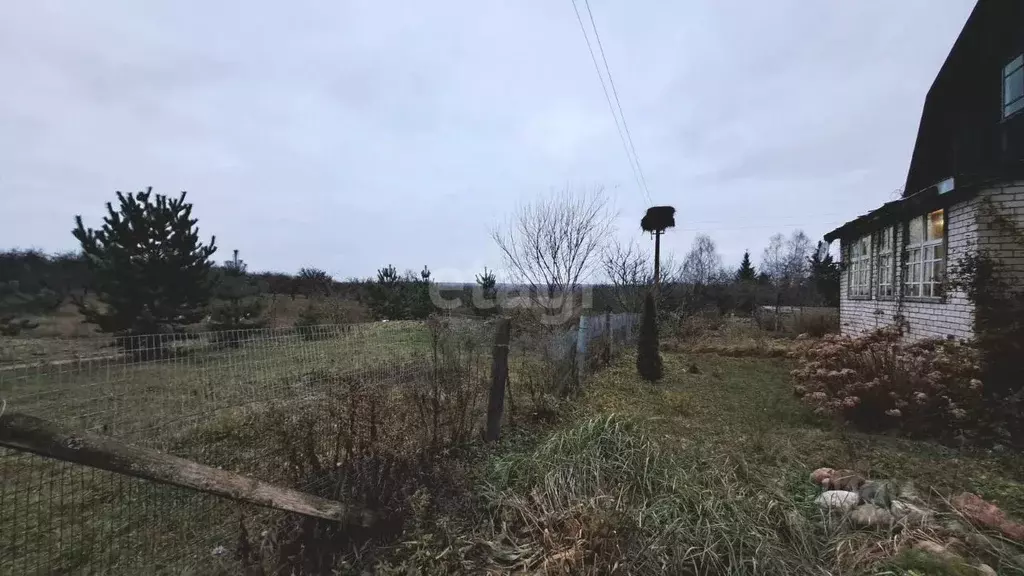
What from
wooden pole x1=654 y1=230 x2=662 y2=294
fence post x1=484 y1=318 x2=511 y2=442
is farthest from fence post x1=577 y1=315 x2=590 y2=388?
wooden pole x1=654 y1=230 x2=662 y2=294

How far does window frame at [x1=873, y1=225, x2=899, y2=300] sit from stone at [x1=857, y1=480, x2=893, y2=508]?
7.32 m

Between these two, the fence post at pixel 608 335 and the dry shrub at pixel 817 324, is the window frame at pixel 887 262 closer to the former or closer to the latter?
the dry shrub at pixel 817 324

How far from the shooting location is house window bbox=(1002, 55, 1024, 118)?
6.20 metres

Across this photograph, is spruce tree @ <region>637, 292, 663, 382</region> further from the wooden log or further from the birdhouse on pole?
the wooden log

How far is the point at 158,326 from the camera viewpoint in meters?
7.85

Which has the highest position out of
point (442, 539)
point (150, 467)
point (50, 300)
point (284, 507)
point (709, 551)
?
point (50, 300)

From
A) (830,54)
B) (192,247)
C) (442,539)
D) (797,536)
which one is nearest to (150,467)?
(442,539)

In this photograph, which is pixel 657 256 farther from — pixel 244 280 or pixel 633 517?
pixel 244 280

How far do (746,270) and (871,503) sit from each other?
31534 millimetres

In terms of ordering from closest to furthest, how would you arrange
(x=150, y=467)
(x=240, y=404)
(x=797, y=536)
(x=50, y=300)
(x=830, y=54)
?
(x=150, y=467), (x=797, y=536), (x=240, y=404), (x=50, y=300), (x=830, y=54)

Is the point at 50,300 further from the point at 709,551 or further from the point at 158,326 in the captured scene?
the point at 709,551

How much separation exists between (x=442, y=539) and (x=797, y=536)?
2045 mm

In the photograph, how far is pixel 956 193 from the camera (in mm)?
5742

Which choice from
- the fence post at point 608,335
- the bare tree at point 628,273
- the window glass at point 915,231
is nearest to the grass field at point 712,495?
the fence post at point 608,335
